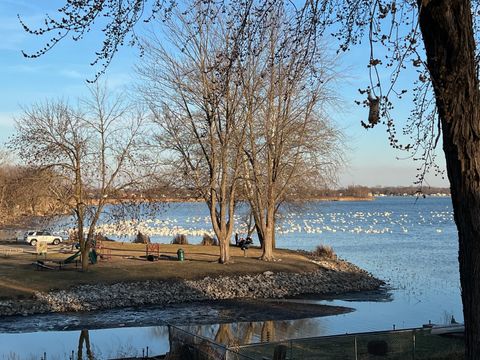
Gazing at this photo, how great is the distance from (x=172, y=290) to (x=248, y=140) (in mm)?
11303

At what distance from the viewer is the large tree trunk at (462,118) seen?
21.7 feet

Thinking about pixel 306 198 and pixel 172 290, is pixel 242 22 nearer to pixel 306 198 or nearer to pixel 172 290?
pixel 172 290

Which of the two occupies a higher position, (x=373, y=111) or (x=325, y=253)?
(x=373, y=111)

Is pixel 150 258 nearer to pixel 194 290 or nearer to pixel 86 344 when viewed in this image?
pixel 194 290

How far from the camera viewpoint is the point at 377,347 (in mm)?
12773

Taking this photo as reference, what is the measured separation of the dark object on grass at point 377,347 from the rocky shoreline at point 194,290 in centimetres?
1559

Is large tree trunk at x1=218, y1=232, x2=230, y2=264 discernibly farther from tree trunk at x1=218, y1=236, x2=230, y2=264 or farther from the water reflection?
the water reflection

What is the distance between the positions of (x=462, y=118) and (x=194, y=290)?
22976 mm

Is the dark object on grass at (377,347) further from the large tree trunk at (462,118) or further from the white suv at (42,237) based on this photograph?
the white suv at (42,237)

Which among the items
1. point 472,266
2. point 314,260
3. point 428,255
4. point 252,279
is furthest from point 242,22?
point 428,255

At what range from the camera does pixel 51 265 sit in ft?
105

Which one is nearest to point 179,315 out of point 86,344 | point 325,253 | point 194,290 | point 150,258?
point 194,290

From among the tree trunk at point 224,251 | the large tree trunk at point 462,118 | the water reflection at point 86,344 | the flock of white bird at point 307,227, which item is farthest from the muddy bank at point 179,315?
the flock of white bird at point 307,227

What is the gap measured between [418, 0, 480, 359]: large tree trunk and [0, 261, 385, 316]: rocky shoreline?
69.1 feet
